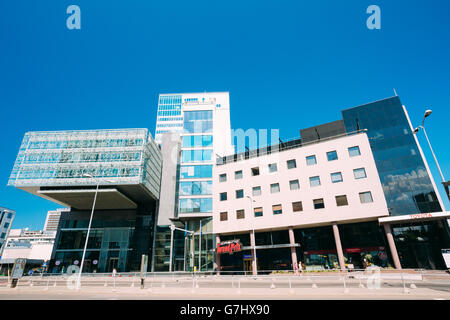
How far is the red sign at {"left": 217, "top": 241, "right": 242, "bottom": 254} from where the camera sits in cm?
3741

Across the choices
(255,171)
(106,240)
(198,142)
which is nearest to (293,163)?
(255,171)

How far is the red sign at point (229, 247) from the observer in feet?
123

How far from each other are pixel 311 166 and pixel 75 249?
185ft

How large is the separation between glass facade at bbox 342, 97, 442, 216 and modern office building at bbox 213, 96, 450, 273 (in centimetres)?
16

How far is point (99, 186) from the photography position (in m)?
50.5

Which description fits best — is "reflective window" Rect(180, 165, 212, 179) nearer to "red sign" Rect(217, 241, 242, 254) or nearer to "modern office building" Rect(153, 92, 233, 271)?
"modern office building" Rect(153, 92, 233, 271)

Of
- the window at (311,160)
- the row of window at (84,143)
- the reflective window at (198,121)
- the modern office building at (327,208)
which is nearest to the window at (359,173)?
the modern office building at (327,208)

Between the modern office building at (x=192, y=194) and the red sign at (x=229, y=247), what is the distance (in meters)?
6.24

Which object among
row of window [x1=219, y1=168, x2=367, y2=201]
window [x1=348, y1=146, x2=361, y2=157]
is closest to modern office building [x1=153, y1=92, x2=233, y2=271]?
row of window [x1=219, y1=168, x2=367, y2=201]

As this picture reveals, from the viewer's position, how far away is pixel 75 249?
55.8 m

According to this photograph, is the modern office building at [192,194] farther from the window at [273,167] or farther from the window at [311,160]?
the window at [311,160]

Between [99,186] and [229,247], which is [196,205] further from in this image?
[99,186]
